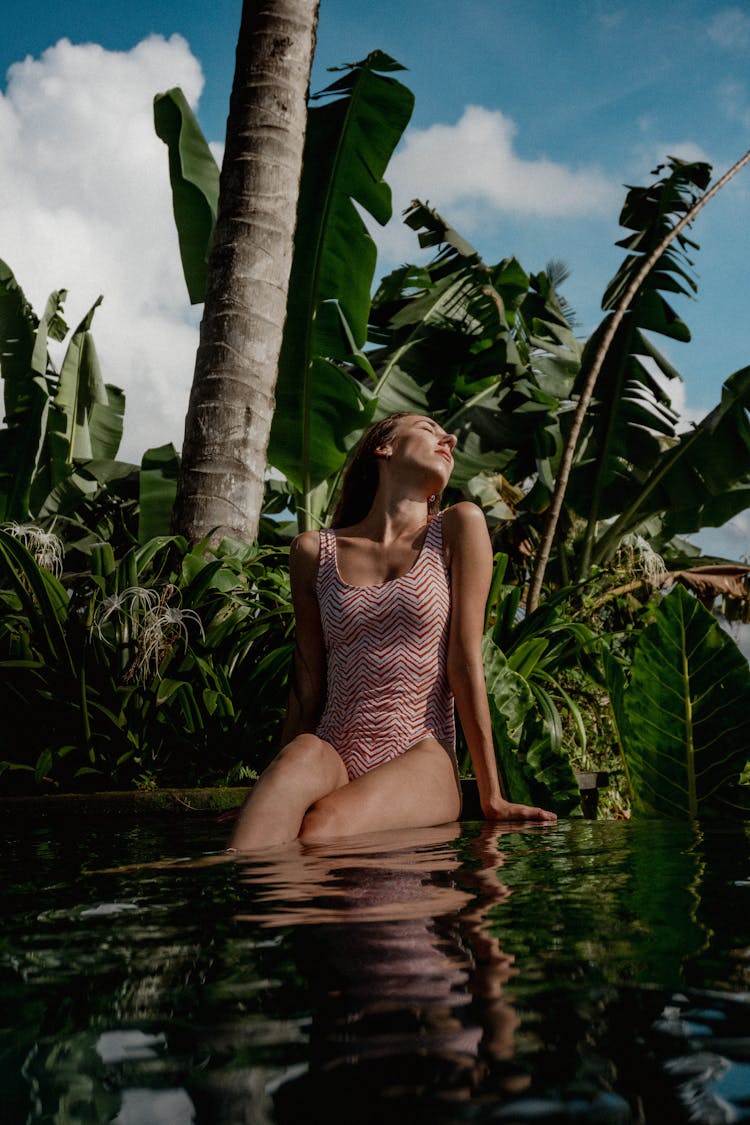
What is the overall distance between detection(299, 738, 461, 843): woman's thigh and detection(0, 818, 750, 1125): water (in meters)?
0.92

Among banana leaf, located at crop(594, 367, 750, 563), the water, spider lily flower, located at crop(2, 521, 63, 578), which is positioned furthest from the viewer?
banana leaf, located at crop(594, 367, 750, 563)

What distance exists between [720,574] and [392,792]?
8537 mm

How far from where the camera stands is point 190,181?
6.67 m

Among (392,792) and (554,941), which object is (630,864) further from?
(392,792)

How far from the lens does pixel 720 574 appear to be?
10430 millimetres

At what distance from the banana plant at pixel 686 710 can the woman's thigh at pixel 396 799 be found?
2.03 ft

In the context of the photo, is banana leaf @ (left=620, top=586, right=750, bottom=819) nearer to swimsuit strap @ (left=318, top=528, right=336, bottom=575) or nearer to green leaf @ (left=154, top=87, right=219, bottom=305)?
swimsuit strap @ (left=318, top=528, right=336, bottom=575)

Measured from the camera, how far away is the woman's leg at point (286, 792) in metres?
2.26

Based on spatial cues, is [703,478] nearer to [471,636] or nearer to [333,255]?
[333,255]

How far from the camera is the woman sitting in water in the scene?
8.59 ft

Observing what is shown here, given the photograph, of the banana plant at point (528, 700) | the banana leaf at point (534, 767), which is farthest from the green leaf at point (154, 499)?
the banana leaf at point (534, 767)

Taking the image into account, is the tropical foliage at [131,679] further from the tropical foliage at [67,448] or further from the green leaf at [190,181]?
the green leaf at [190,181]

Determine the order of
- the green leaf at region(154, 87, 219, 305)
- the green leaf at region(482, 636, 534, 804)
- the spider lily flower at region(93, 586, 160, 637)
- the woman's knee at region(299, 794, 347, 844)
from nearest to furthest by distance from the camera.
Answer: the woman's knee at region(299, 794, 347, 844)
the green leaf at region(482, 636, 534, 804)
the spider lily flower at region(93, 586, 160, 637)
the green leaf at region(154, 87, 219, 305)

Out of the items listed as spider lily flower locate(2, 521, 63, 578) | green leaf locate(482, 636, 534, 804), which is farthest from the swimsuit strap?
spider lily flower locate(2, 521, 63, 578)
